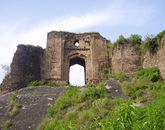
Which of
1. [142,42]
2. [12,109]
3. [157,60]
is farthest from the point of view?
[142,42]

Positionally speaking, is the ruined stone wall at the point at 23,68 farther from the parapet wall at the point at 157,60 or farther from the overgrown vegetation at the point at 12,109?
the parapet wall at the point at 157,60

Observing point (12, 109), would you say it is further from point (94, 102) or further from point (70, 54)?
point (70, 54)

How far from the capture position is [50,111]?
44.5 ft

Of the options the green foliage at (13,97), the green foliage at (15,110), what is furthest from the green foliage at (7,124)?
the green foliage at (13,97)

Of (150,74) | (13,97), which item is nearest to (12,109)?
(13,97)

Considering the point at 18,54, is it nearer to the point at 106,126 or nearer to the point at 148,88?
the point at 148,88

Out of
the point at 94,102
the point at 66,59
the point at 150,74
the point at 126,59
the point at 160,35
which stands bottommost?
the point at 94,102

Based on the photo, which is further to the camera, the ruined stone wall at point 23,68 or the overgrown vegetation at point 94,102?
the ruined stone wall at point 23,68

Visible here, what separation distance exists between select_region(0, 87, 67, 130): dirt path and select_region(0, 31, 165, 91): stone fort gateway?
497cm

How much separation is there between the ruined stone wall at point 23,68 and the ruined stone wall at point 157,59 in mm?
8501

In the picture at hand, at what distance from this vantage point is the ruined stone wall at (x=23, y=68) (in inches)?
860

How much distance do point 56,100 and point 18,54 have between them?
882 cm

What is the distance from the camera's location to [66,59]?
78.3 feet

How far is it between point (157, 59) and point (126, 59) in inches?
155
